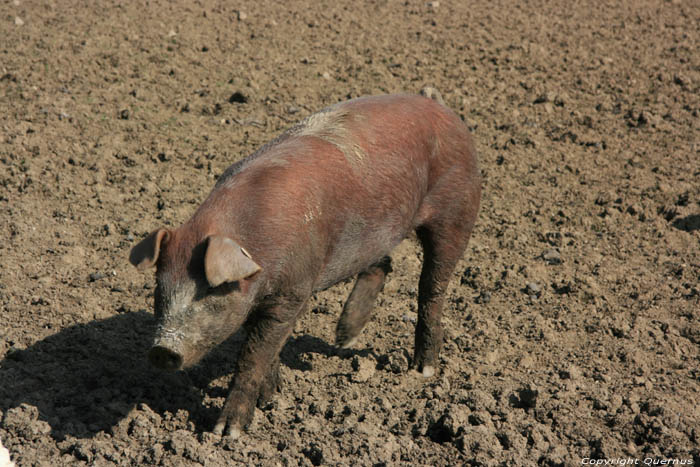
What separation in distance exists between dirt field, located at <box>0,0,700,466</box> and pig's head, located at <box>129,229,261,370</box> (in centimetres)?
60

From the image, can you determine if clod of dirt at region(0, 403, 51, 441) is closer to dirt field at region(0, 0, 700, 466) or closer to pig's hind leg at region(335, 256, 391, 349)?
dirt field at region(0, 0, 700, 466)

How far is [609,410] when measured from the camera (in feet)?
14.7

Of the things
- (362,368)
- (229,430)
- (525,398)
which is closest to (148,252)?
(229,430)

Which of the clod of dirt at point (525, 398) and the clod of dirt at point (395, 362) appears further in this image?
the clod of dirt at point (395, 362)

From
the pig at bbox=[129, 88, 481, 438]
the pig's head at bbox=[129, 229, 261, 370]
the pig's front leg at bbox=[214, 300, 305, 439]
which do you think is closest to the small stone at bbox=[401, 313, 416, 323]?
the pig at bbox=[129, 88, 481, 438]

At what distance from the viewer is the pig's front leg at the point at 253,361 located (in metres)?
4.20

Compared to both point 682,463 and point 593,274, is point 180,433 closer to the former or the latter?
point 682,463

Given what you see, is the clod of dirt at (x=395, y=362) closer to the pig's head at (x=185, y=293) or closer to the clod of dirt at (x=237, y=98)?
the pig's head at (x=185, y=293)

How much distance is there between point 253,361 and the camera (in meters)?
4.21

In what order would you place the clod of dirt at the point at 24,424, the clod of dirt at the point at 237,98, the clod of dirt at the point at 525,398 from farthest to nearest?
the clod of dirt at the point at 237,98
the clod of dirt at the point at 525,398
the clod of dirt at the point at 24,424

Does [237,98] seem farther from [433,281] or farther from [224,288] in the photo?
[224,288]

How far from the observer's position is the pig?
3752 millimetres

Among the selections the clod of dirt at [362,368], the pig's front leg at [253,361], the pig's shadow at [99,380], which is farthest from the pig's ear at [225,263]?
the clod of dirt at [362,368]

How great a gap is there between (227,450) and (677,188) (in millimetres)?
5414
